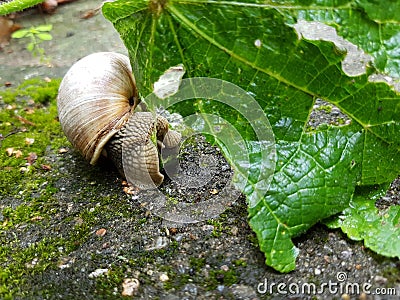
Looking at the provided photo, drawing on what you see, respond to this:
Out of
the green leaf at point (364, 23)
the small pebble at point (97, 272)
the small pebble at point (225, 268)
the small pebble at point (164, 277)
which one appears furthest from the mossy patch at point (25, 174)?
the green leaf at point (364, 23)

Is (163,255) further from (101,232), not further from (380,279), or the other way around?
(380,279)

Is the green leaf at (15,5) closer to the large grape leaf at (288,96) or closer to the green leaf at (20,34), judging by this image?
the large grape leaf at (288,96)

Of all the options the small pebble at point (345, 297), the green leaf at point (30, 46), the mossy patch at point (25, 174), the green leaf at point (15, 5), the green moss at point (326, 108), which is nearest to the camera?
the small pebble at point (345, 297)

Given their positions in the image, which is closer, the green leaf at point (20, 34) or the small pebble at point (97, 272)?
the small pebble at point (97, 272)

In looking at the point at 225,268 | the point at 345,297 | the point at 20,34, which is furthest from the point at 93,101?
the point at 20,34

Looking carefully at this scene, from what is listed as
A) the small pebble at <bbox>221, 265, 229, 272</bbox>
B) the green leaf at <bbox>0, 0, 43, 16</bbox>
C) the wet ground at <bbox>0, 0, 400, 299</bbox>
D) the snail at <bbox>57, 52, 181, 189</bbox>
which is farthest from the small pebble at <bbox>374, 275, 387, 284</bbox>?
the green leaf at <bbox>0, 0, 43, 16</bbox>
